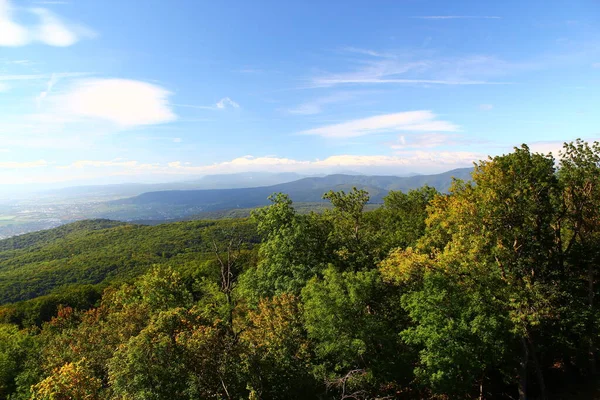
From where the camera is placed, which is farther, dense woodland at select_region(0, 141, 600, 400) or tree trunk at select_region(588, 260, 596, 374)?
tree trunk at select_region(588, 260, 596, 374)

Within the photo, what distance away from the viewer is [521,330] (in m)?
16.7

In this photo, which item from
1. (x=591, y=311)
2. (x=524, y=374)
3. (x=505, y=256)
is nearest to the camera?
(x=591, y=311)

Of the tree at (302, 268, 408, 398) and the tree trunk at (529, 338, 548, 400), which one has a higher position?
the tree at (302, 268, 408, 398)

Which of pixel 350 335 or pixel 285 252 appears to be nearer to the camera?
pixel 350 335

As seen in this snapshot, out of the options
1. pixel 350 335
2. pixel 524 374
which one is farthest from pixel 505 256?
pixel 350 335

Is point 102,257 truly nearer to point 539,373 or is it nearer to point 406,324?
point 406,324

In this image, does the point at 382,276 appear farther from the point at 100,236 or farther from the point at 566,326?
the point at 100,236

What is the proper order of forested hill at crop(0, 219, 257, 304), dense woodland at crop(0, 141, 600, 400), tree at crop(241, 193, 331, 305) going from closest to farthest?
dense woodland at crop(0, 141, 600, 400) → tree at crop(241, 193, 331, 305) → forested hill at crop(0, 219, 257, 304)

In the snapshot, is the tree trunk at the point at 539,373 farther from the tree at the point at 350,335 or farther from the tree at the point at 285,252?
the tree at the point at 285,252

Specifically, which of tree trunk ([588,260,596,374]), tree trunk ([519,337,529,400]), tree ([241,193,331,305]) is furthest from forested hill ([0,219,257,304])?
tree trunk ([588,260,596,374])

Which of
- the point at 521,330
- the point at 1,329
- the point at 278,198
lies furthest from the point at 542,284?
the point at 1,329

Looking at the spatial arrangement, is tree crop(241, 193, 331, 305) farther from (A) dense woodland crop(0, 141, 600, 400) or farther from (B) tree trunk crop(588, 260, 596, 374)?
(B) tree trunk crop(588, 260, 596, 374)

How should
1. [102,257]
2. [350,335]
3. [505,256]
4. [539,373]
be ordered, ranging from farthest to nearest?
[102,257]
[539,373]
[505,256]
[350,335]

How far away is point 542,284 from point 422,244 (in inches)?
307
